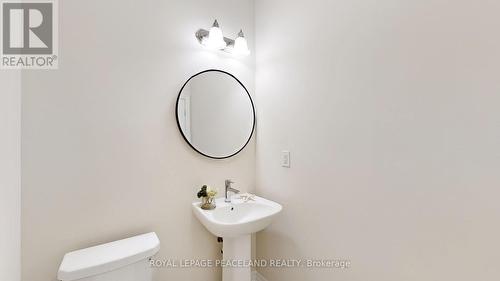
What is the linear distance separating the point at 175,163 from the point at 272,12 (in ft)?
4.49

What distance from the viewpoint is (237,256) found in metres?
1.55

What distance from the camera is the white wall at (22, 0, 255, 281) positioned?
4.08 feet

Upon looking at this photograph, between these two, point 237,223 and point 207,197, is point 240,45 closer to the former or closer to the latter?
point 207,197

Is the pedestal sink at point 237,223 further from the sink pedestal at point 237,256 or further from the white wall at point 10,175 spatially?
the white wall at point 10,175

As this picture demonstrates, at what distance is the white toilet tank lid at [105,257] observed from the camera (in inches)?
43.8

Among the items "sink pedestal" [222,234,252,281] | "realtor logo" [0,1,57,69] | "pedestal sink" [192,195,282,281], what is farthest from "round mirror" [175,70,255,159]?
"realtor logo" [0,1,57,69]

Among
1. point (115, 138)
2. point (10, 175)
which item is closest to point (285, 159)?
point (115, 138)

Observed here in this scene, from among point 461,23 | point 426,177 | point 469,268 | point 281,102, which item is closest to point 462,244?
point 469,268

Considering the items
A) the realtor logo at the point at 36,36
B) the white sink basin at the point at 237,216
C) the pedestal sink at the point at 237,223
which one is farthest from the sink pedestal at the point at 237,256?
the realtor logo at the point at 36,36

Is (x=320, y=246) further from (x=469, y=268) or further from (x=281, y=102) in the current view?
(x=281, y=102)

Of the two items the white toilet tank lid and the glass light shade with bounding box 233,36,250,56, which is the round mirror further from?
the white toilet tank lid

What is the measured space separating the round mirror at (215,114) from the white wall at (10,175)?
80 cm

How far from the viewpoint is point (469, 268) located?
0.93 meters

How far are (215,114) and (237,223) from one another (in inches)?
33.1
